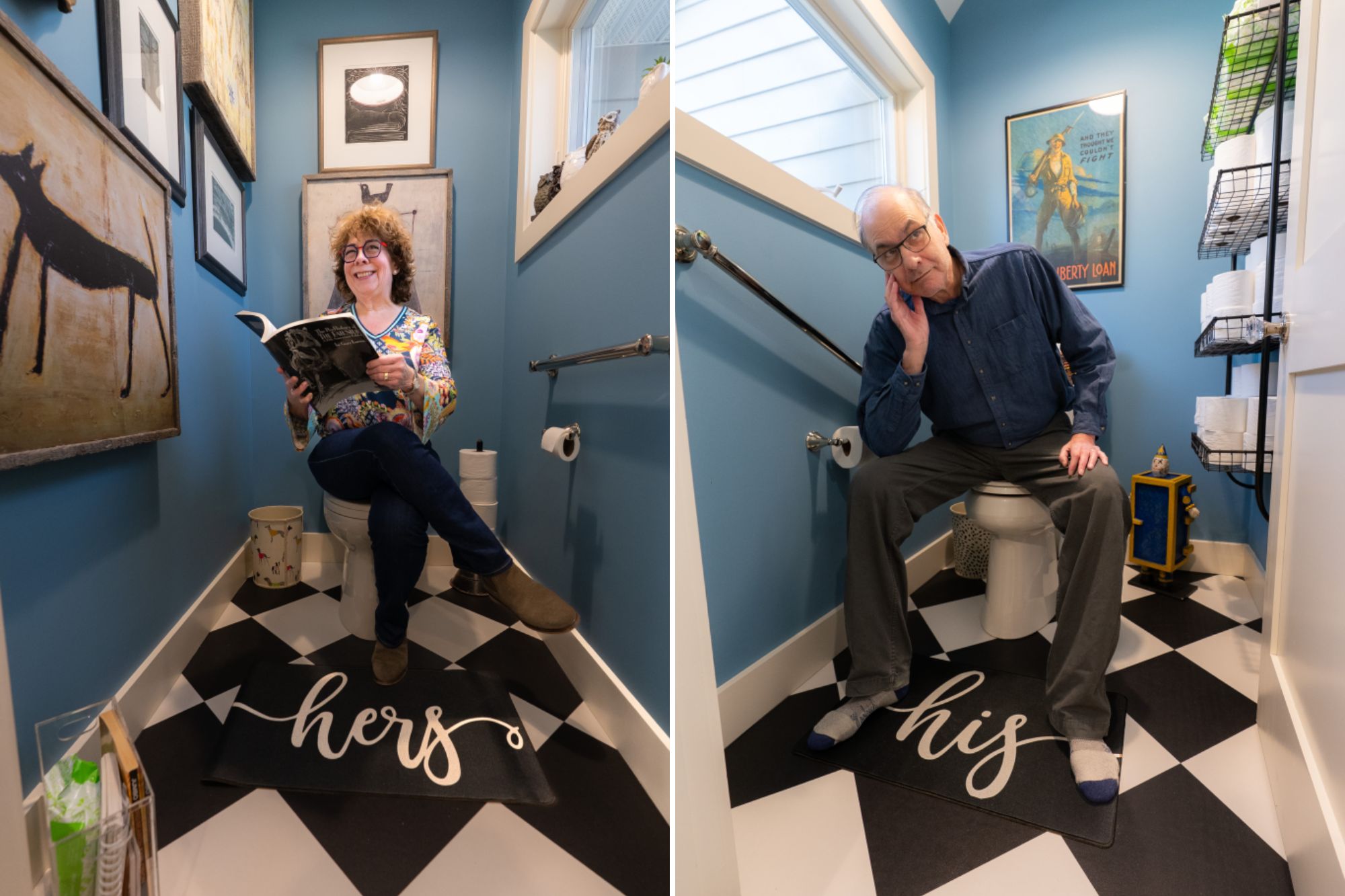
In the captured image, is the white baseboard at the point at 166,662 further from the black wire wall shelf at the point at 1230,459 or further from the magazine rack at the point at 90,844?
the black wire wall shelf at the point at 1230,459

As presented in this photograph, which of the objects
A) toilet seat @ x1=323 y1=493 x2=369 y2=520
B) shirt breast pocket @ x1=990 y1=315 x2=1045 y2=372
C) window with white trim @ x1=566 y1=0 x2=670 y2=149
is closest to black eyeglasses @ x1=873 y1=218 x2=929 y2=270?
shirt breast pocket @ x1=990 y1=315 x2=1045 y2=372

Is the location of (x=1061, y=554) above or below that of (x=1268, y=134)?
below

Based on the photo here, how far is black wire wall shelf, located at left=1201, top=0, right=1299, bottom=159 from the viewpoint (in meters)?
1.42

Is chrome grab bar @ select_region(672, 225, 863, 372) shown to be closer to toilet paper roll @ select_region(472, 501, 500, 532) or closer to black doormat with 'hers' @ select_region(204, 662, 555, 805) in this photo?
toilet paper roll @ select_region(472, 501, 500, 532)

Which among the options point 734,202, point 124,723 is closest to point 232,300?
point 124,723

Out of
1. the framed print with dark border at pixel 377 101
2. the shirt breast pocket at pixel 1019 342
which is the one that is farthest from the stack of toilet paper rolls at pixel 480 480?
the shirt breast pocket at pixel 1019 342

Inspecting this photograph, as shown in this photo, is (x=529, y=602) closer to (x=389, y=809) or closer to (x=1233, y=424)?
(x=389, y=809)

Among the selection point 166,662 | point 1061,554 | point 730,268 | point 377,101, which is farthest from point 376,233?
point 1061,554

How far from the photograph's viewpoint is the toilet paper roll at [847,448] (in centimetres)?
141

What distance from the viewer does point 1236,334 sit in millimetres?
1570

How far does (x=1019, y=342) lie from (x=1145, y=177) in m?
0.91

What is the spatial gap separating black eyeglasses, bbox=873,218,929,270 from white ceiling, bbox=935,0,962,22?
4.59ft

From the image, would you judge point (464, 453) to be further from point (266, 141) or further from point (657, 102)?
point (657, 102)

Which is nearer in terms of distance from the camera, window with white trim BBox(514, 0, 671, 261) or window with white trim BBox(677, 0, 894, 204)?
window with white trim BBox(514, 0, 671, 261)
